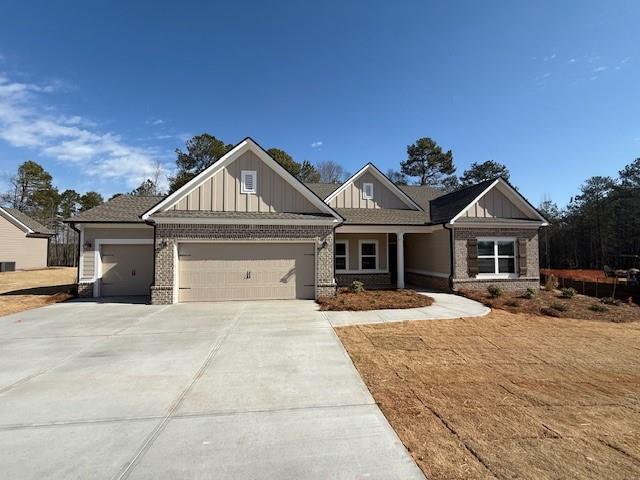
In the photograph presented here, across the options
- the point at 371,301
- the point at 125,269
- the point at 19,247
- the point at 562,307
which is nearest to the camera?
the point at 562,307

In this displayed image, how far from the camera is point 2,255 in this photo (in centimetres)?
2642

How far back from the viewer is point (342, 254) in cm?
1630

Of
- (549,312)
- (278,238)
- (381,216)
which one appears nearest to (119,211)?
(278,238)

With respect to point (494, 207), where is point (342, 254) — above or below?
below

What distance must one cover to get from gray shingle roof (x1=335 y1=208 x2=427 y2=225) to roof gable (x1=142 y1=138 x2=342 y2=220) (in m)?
2.81

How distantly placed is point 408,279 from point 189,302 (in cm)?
1146

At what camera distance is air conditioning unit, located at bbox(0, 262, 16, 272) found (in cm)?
2639

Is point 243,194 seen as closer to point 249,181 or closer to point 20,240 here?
point 249,181

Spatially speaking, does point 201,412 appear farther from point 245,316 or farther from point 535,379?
point 245,316

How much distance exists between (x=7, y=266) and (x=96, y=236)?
21.0m

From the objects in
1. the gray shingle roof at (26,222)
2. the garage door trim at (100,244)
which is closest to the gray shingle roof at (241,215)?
the garage door trim at (100,244)

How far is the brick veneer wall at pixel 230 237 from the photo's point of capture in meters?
11.4

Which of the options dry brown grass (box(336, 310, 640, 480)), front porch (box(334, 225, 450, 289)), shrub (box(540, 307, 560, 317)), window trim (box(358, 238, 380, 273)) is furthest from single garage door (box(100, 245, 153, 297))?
shrub (box(540, 307, 560, 317))

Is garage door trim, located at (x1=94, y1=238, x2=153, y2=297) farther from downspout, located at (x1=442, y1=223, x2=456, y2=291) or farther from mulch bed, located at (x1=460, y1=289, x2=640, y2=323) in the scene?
mulch bed, located at (x1=460, y1=289, x2=640, y2=323)
